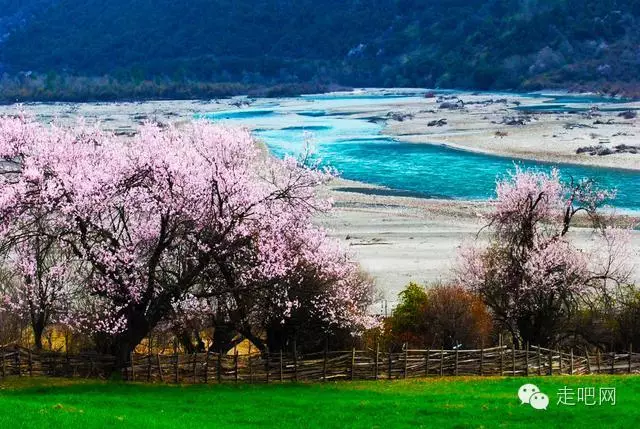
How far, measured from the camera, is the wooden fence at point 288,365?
75.7 feet

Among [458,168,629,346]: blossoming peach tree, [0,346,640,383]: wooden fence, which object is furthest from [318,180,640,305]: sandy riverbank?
[0,346,640,383]: wooden fence

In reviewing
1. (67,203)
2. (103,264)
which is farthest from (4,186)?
(103,264)

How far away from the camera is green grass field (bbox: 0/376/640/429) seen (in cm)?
1664

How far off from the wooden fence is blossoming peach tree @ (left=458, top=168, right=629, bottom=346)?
8.46 feet

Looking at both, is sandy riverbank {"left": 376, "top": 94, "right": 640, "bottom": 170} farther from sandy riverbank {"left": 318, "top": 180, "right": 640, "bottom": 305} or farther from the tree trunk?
the tree trunk

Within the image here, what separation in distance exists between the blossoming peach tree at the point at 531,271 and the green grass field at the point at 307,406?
16.7ft

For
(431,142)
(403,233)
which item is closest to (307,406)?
(403,233)

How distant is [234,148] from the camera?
2378 cm

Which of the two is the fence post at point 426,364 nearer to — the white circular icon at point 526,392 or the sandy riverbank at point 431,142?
the white circular icon at point 526,392

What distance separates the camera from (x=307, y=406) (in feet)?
62.5

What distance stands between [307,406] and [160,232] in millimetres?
6602

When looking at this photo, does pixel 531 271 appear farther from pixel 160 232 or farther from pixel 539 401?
pixel 160 232

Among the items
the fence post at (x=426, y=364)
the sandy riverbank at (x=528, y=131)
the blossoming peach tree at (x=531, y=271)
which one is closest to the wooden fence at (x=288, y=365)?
the fence post at (x=426, y=364)

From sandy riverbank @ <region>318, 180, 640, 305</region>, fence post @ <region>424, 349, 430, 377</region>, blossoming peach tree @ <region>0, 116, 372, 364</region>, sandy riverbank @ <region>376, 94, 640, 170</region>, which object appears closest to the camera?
blossoming peach tree @ <region>0, 116, 372, 364</region>
